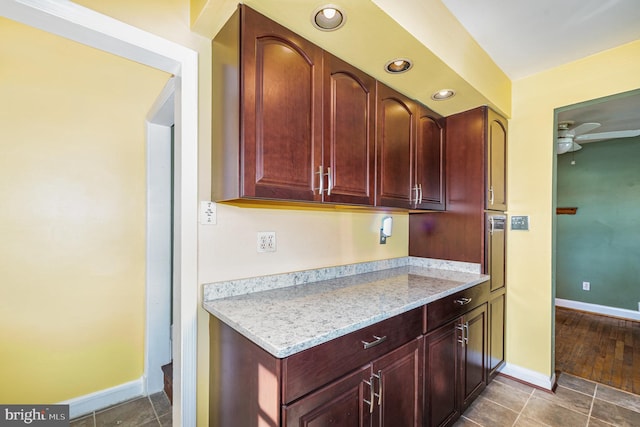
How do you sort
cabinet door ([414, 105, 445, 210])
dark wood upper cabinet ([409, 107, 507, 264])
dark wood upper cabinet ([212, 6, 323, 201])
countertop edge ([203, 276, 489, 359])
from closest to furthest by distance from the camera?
countertop edge ([203, 276, 489, 359])
dark wood upper cabinet ([212, 6, 323, 201])
cabinet door ([414, 105, 445, 210])
dark wood upper cabinet ([409, 107, 507, 264])

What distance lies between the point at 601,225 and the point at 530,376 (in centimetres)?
289

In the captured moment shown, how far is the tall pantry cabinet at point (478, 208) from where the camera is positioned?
2.07m

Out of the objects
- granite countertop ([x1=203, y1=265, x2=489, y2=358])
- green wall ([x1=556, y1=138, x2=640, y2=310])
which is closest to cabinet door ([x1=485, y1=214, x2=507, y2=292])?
granite countertop ([x1=203, y1=265, x2=489, y2=358])

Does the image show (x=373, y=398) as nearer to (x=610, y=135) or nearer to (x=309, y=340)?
(x=309, y=340)

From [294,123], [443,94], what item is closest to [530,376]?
[443,94]

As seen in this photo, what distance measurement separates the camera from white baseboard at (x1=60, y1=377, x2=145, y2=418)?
185 centimetres

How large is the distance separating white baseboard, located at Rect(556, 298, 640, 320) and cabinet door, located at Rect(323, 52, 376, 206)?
14.2 feet

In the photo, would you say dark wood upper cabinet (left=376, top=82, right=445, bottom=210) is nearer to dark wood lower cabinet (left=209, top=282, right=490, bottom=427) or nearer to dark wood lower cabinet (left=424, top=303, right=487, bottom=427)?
dark wood lower cabinet (left=209, top=282, right=490, bottom=427)

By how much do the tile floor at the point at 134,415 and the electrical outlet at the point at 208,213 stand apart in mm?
1491

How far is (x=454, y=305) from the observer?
169 centimetres

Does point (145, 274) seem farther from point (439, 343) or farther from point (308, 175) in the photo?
point (439, 343)

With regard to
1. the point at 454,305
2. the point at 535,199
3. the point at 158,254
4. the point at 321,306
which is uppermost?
the point at 535,199

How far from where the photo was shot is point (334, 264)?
1863 mm

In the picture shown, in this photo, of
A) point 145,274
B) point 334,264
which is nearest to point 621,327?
point 334,264
